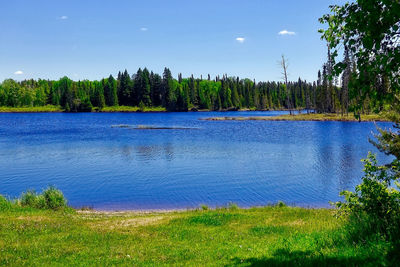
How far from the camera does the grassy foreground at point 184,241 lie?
863 cm

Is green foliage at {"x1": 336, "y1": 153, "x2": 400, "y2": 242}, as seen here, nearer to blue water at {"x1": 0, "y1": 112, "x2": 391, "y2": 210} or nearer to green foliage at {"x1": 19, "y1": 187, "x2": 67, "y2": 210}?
blue water at {"x1": 0, "y1": 112, "x2": 391, "y2": 210}

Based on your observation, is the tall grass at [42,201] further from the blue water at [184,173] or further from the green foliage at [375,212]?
the green foliage at [375,212]

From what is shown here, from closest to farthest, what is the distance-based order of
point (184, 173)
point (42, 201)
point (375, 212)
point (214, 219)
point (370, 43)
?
point (370, 43) < point (375, 212) < point (214, 219) < point (42, 201) < point (184, 173)

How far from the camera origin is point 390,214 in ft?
29.9

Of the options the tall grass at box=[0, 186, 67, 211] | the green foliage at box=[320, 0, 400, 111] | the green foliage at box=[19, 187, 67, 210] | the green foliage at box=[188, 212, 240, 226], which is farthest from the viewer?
the green foliage at box=[19, 187, 67, 210]

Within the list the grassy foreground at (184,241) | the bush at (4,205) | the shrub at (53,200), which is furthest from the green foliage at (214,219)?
the bush at (4,205)

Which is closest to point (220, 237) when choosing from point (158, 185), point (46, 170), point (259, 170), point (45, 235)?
point (45, 235)

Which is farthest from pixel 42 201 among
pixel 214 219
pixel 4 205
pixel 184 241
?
pixel 184 241

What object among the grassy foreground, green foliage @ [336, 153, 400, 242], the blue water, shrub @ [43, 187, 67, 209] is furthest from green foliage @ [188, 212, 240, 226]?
shrub @ [43, 187, 67, 209]

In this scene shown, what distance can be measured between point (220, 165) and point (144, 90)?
168m

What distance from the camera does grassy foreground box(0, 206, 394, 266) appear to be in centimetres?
863

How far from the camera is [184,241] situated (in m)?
12.0

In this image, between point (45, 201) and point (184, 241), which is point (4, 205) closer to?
point (45, 201)

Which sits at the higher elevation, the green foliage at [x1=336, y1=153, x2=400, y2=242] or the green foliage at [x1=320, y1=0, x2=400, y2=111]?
the green foliage at [x1=320, y1=0, x2=400, y2=111]
